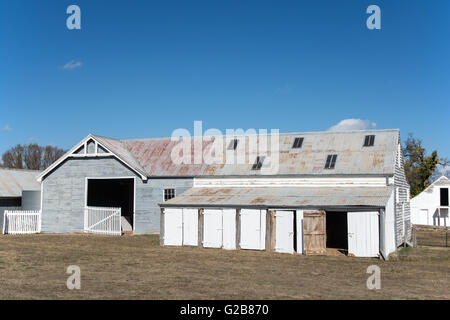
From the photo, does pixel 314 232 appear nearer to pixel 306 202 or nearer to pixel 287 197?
pixel 306 202

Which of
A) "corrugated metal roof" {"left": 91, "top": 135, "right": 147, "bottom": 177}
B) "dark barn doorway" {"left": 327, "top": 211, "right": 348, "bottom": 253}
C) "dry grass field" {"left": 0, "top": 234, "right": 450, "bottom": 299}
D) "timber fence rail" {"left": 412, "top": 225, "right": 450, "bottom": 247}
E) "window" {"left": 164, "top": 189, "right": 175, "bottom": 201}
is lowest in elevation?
"dry grass field" {"left": 0, "top": 234, "right": 450, "bottom": 299}

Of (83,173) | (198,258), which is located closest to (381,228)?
(198,258)

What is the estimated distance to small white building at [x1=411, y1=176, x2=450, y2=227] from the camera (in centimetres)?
5653

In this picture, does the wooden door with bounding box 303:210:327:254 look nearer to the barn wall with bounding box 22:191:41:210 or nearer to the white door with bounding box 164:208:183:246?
the white door with bounding box 164:208:183:246

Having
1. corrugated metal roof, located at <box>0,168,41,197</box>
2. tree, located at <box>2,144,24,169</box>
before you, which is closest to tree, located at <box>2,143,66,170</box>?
tree, located at <box>2,144,24,169</box>

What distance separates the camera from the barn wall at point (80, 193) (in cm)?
3278

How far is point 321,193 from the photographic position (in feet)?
86.9

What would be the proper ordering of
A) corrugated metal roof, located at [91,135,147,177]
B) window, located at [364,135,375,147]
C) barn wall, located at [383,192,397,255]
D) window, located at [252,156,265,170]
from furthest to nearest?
corrugated metal roof, located at [91,135,147,177] → window, located at [252,156,265,170] → window, located at [364,135,375,147] → barn wall, located at [383,192,397,255]

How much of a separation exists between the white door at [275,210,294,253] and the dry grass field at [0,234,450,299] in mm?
923

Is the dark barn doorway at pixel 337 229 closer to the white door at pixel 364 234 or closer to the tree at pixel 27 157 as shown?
the white door at pixel 364 234

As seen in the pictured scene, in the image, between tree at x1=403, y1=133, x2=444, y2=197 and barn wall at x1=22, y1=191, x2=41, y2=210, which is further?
tree at x1=403, y1=133, x2=444, y2=197
